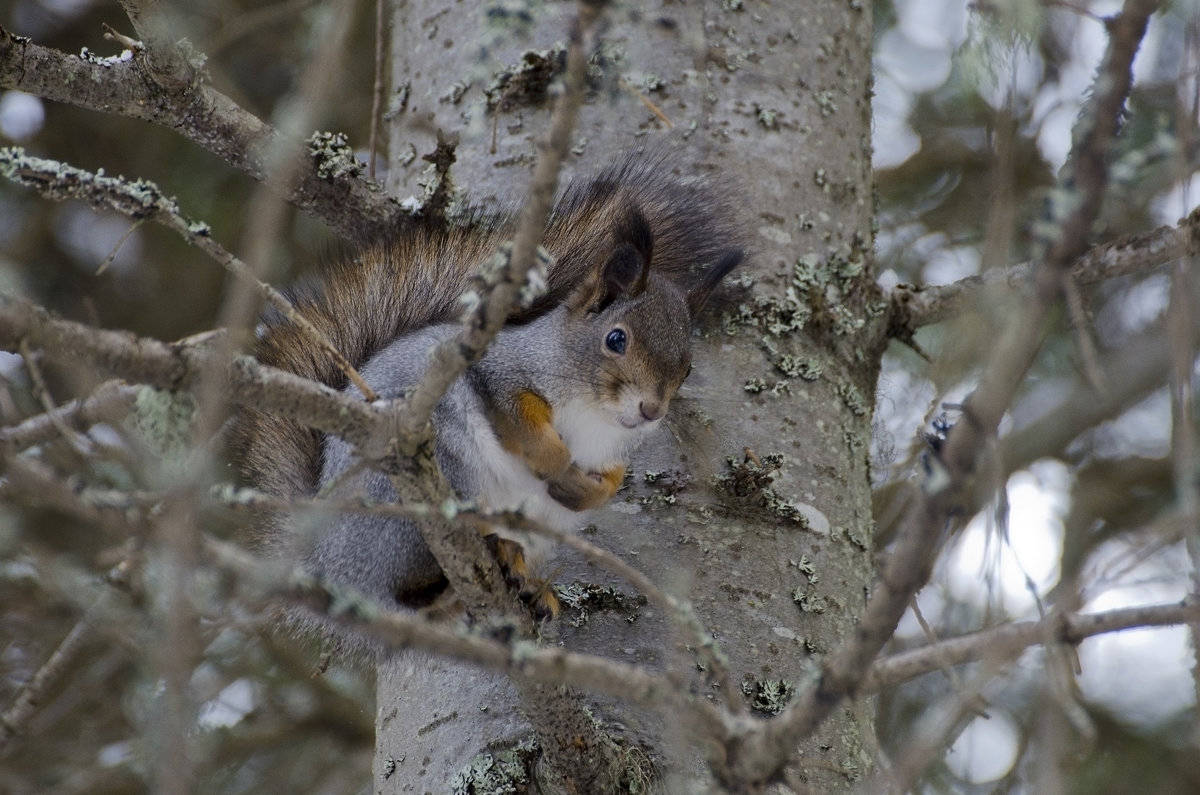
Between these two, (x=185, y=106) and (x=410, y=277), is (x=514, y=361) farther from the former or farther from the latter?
(x=185, y=106)

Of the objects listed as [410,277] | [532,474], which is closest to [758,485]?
[532,474]

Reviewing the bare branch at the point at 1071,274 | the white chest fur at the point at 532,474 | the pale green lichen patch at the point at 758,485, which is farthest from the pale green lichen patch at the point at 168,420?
the bare branch at the point at 1071,274

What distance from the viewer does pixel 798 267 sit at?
4.95 feet

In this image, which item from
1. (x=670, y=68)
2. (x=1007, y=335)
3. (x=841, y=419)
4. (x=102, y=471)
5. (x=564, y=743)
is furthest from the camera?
(x=102, y=471)

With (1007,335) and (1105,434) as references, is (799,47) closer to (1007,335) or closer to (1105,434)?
(1007,335)

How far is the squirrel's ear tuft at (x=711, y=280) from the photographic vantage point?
1.45 meters

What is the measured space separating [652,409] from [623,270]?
22cm

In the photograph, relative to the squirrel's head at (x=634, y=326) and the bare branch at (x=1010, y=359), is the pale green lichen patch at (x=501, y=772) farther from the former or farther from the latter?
the bare branch at (x=1010, y=359)

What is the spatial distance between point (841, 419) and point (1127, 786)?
159 cm

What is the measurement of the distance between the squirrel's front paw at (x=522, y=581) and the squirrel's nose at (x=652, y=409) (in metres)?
0.22

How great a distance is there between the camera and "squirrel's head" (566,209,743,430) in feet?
4.76

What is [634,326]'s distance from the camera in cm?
152

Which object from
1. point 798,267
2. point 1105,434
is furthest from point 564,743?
point 1105,434

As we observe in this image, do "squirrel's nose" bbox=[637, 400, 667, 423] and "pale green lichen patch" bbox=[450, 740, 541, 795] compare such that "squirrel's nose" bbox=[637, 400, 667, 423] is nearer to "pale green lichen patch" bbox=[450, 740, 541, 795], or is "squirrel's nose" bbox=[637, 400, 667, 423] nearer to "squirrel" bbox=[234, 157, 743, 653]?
"squirrel" bbox=[234, 157, 743, 653]
